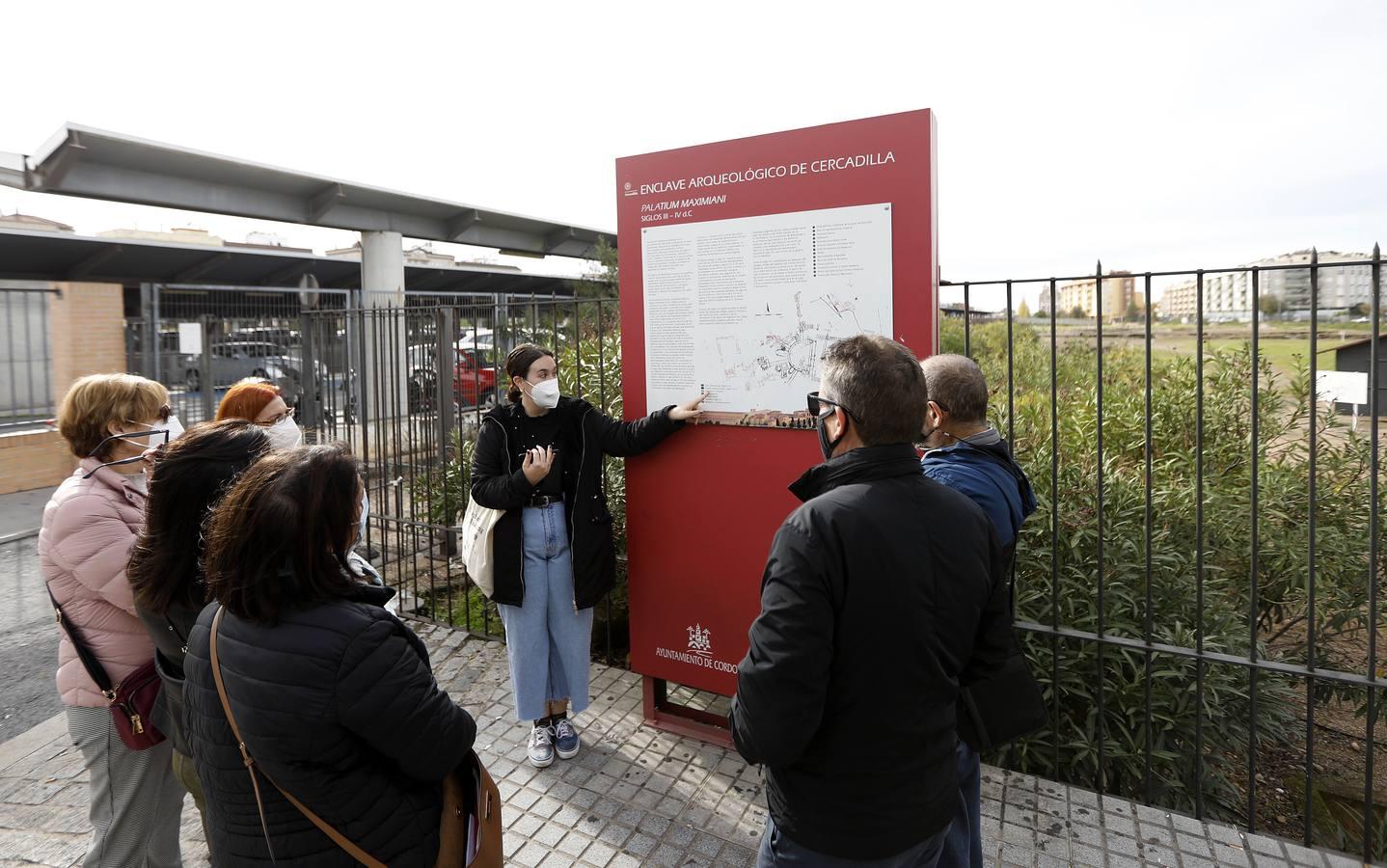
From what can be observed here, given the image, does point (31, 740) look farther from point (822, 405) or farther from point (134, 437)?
point (822, 405)

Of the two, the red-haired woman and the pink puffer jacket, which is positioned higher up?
the red-haired woman

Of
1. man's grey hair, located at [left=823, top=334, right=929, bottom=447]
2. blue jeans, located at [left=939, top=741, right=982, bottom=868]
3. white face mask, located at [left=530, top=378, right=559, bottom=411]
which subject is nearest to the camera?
man's grey hair, located at [left=823, top=334, right=929, bottom=447]

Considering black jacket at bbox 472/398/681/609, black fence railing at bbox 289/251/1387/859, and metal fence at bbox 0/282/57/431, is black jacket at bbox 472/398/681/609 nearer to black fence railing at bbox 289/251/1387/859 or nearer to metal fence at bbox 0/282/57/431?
black fence railing at bbox 289/251/1387/859

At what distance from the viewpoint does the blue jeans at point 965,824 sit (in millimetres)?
2139

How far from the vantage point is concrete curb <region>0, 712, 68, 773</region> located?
3.75 meters

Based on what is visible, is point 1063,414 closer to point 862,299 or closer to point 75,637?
point 862,299

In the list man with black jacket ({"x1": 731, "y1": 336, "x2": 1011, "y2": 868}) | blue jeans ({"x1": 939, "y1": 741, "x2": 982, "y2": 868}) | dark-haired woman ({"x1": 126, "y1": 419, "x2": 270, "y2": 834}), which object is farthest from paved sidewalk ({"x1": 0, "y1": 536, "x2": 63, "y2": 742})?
blue jeans ({"x1": 939, "y1": 741, "x2": 982, "y2": 868})

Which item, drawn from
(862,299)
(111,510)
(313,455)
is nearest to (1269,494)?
(862,299)

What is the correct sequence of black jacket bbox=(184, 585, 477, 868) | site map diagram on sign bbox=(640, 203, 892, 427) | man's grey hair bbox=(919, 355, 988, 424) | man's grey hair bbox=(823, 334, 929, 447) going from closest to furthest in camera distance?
black jacket bbox=(184, 585, 477, 868) → man's grey hair bbox=(823, 334, 929, 447) → man's grey hair bbox=(919, 355, 988, 424) → site map diagram on sign bbox=(640, 203, 892, 427)

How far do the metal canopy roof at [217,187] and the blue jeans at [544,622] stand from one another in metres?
11.8

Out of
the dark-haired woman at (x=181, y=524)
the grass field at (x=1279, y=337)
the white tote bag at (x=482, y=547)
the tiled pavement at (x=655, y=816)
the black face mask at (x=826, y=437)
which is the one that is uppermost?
the grass field at (x=1279, y=337)

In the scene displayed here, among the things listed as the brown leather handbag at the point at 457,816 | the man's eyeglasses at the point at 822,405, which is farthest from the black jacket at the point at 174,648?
the man's eyeglasses at the point at 822,405

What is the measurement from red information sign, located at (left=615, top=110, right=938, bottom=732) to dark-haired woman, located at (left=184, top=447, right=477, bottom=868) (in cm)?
195

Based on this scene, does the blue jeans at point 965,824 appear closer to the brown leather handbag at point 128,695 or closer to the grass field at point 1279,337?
the grass field at point 1279,337
